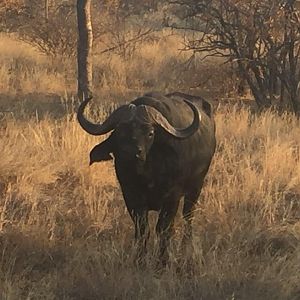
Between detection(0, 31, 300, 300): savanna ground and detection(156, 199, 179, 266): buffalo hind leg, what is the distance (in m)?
0.08

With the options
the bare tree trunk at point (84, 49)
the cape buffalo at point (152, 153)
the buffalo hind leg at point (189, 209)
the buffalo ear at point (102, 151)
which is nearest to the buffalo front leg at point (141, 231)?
the cape buffalo at point (152, 153)

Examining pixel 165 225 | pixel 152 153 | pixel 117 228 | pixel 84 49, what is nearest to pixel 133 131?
pixel 152 153

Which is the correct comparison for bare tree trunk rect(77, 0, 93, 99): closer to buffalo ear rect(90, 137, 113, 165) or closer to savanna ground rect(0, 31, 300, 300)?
savanna ground rect(0, 31, 300, 300)

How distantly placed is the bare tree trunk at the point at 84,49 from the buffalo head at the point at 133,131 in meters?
7.95

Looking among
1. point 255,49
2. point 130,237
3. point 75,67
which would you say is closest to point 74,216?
point 130,237

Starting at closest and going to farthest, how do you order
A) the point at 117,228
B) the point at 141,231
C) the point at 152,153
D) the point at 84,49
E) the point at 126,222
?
the point at 152,153 < the point at 141,231 < the point at 117,228 < the point at 126,222 < the point at 84,49

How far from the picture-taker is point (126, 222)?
20.6ft

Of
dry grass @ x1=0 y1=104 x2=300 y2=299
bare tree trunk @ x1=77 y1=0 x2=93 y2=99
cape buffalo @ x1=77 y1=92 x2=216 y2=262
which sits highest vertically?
bare tree trunk @ x1=77 y1=0 x2=93 y2=99

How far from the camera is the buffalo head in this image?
487cm

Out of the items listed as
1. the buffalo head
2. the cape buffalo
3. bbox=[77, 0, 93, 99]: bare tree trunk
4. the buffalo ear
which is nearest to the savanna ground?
the cape buffalo

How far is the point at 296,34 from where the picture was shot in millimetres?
13102

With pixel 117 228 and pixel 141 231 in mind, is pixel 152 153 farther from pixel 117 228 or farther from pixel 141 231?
pixel 117 228

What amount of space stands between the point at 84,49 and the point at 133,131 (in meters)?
8.64

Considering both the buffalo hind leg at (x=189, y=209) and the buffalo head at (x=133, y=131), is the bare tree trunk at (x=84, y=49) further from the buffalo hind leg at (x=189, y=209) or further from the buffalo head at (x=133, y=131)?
the buffalo head at (x=133, y=131)
